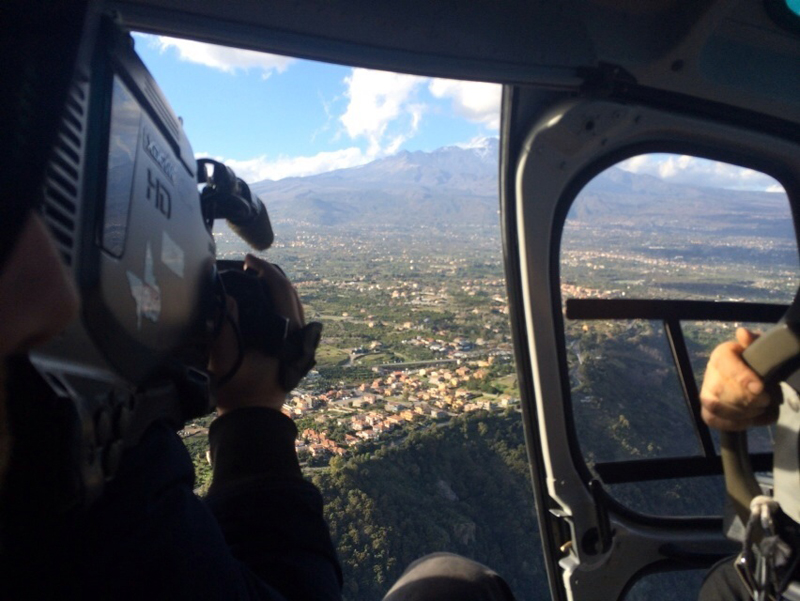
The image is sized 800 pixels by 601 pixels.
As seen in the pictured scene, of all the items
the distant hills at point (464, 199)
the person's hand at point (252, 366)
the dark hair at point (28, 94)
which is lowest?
the person's hand at point (252, 366)

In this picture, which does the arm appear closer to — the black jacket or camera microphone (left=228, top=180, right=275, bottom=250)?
the black jacket

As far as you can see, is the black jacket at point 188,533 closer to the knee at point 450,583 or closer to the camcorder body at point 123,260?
the camcorder body at point 123,260

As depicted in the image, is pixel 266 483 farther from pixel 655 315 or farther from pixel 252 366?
pixel 655 315

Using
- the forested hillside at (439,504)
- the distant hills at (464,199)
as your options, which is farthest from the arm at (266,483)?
the forested hillside at (439,504)

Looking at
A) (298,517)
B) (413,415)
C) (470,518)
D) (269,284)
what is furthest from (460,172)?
(298,517)

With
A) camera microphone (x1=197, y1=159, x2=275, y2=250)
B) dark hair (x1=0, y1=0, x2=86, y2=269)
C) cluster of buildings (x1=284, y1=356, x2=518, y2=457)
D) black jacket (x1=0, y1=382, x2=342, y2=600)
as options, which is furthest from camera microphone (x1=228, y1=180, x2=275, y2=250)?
dark hair (x1=0, y1=0, x2=86, y2=269)

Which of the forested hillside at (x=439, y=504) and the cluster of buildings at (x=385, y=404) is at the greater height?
the cluster of buildings at (x=385, y=404)

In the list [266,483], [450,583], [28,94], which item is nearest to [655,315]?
[450,583]

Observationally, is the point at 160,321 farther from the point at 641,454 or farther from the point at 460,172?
the point at 460,172
